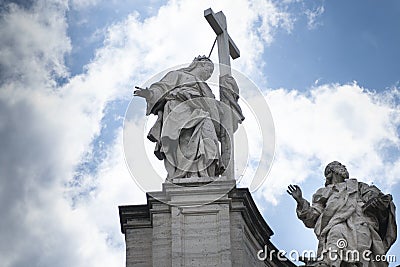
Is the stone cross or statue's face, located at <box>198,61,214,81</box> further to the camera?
statue's face, located at <box>198,61,214,81</box>

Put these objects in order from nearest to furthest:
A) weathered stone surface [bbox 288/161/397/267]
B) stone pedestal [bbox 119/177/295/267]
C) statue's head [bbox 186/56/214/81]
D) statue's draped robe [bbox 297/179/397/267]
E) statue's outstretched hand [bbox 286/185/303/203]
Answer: weathered stone surface [bbox 288/161/397/267], statue's draped robe [bbox 297/179/397/267], stone pedestal [bbox 119/177/295/267], statue's outstretched hand [bbox 286/185/303/203], statue's head [bbox 186/56/214/81]

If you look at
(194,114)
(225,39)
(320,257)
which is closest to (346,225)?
(320,257)

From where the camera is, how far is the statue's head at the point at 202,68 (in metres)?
23.5

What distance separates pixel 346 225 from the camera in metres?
20.7

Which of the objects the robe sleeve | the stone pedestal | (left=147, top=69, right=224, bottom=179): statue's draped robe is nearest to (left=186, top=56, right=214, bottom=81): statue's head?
(left=147, top=69, right=224, bottom=179): statue's draped robe

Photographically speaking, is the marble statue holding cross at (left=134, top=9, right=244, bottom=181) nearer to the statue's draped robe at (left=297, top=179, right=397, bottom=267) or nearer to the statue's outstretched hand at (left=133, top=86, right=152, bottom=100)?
the statue's outstretched hand at (left=133, top=86, right=152, bottom=100)

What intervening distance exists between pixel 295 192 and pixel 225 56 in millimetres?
4726

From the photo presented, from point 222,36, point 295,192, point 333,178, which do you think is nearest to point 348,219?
point 295,192

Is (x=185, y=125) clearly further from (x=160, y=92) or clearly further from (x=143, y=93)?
(x=143, y=93)

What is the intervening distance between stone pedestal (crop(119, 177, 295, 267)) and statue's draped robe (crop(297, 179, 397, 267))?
1.05 m

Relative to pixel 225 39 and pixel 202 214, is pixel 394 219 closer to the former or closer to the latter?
pixel 202 214

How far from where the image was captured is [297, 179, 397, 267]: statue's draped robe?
805 inches

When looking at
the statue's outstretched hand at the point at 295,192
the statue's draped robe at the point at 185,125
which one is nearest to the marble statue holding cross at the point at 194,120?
the statue's draped robe at the point at 185,125

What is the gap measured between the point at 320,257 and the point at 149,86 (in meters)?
4.82
